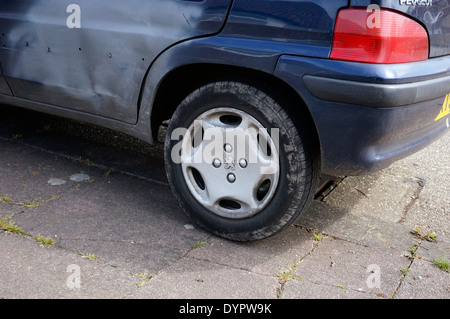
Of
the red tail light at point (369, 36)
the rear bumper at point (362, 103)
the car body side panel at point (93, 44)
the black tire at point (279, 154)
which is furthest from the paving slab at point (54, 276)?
the red tail light at point (369, 36)

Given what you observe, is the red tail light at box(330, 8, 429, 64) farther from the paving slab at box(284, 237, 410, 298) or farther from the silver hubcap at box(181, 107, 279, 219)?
the paving slab at box(284, 237, 410, 298)

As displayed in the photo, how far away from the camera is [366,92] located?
90.4 inches

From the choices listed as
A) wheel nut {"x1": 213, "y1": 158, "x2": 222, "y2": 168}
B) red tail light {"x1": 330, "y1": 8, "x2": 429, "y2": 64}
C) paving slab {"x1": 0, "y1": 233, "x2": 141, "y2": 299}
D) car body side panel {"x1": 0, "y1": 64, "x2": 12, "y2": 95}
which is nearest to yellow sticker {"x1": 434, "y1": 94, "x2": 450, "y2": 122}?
red tail light {"x1": 330, "y1": 8, "x2": 429, "y2": 64}

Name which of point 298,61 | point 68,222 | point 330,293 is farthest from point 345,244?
point 68,222

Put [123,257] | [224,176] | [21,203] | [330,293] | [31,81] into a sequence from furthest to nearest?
1. [31,81]
2. [21,203]
3. [224,176]
4. [123,257]
5. [330,293]

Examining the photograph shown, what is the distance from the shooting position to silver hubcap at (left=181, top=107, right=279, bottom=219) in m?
2.68

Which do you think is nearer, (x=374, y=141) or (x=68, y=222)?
(x=374, y=141)

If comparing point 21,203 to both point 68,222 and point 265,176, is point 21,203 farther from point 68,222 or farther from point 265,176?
point 265,176

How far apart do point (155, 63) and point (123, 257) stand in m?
0.97

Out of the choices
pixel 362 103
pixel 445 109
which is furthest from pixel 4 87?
pixel 445 109

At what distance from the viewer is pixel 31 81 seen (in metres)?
3.33

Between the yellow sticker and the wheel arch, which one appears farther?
the yellow sticker

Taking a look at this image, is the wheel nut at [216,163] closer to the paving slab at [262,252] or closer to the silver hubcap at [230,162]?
the silver hubcap at [230,162]
